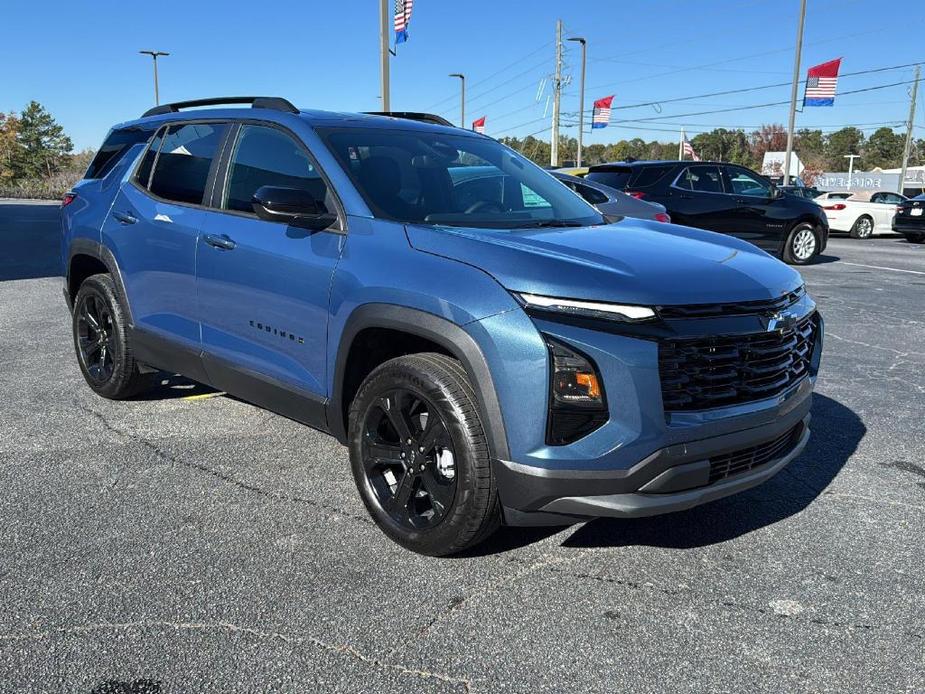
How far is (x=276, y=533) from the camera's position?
3.30 m

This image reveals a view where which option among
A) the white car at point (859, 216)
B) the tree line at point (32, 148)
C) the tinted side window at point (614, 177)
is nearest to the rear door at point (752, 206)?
the tinted side window at point (614, 177)

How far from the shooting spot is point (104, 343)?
5.03 metres

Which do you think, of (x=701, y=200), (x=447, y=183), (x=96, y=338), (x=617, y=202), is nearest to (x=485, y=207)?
(x=447, y=183)

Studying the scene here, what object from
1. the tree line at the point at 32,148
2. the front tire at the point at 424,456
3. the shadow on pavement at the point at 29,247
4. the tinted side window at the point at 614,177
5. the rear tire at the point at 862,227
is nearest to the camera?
the front tire at the point at 424,456

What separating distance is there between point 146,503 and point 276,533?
2.29ft

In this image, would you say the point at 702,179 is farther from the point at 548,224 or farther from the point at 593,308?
the point at 593,308

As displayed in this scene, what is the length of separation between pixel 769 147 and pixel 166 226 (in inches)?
4490

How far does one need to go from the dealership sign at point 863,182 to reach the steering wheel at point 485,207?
7694 centimetres

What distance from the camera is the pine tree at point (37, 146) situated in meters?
88.4

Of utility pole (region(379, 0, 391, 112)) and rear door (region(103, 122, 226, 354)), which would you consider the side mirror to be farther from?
utility pole (region(379, 0, 391, 112))

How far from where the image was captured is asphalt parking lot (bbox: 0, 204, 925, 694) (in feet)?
7.95

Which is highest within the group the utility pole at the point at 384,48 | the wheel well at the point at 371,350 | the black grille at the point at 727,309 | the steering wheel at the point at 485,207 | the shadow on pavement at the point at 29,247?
the utility pole at the point at 384,48

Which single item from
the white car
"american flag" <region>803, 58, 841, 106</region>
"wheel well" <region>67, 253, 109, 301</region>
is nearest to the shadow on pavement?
"wheel well" <region>67, 253, 109, 301</region>

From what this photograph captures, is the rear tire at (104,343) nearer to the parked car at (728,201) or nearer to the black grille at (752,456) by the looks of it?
the black grille at (752,456)
